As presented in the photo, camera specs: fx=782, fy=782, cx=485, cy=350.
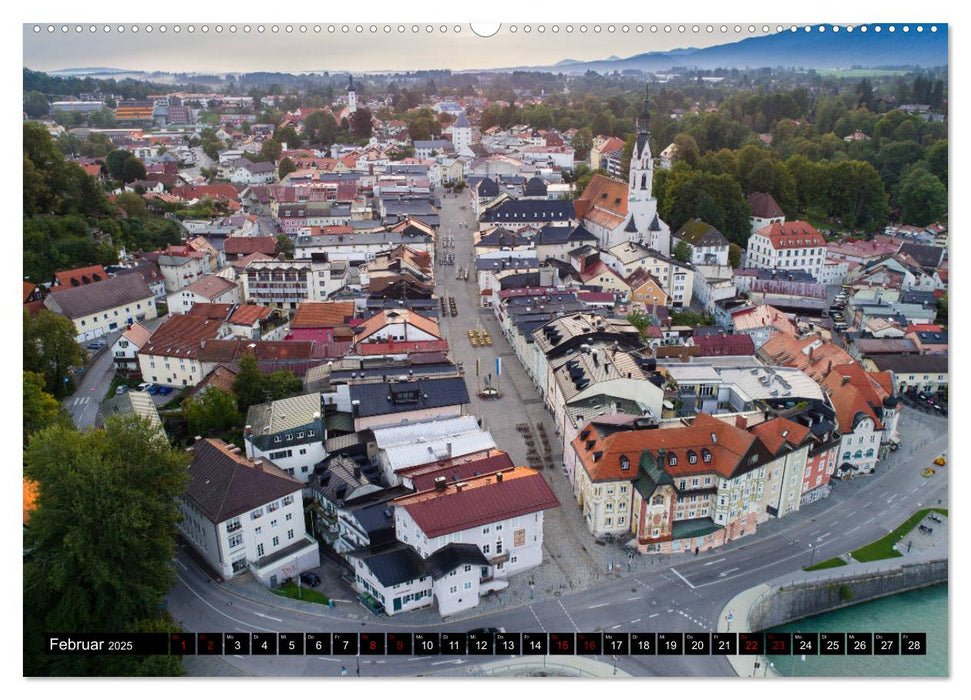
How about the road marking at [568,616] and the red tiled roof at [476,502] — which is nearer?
the road marking at [568,616]

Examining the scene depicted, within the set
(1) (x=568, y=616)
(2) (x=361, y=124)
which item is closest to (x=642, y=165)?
(1) (x=568, y=616)

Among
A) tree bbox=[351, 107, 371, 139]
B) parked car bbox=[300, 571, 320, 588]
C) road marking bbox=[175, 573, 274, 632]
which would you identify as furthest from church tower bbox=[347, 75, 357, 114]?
road marking bbox=[175, 573, 274, 632]

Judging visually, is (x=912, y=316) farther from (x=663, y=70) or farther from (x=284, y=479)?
(x=284, y=479)

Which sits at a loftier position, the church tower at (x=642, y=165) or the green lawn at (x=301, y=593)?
the church tower at (x=642, y=165)

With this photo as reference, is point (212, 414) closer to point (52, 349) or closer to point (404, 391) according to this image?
point (404, 391)

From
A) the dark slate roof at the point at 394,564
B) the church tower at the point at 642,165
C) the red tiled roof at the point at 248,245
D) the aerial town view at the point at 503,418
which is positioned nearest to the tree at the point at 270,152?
the aerial town view at the point at 503,418

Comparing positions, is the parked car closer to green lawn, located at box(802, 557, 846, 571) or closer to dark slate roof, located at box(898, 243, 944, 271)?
green lawn, located at box(802, 557, 846, 571)

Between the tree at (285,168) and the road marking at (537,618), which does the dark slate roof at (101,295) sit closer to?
the road marking at (537,618)
